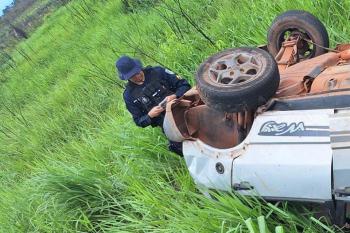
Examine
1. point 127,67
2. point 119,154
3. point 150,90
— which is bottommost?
point 119,154

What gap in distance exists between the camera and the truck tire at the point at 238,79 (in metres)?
2.63

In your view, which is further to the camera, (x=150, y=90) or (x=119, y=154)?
(x=119, y=154)

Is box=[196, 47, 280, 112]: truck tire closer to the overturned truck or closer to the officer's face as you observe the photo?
the overturned truck

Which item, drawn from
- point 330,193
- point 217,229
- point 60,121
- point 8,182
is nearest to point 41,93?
point 60,121

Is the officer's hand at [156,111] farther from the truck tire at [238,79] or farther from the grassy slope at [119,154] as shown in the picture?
the truck tire at [238,79]

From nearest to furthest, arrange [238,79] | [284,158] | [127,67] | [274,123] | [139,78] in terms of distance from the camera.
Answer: [284,158]
[274,123]
[238,79]
[127,67]
[139,78]

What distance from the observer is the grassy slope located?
3.12 meters

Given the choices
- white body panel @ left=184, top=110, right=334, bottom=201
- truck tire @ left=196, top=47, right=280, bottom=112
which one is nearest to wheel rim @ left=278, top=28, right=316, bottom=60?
truck tire @ left=196, top=47, right=280, bottom=112

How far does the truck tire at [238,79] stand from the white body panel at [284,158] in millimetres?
128

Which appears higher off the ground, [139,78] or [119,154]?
[139,78]

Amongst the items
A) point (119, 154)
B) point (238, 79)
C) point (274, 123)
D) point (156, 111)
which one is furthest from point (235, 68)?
point (119, 154)

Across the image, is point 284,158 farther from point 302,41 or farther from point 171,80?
point 171,80

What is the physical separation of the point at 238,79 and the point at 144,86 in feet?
4.72

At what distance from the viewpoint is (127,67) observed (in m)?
3.97
